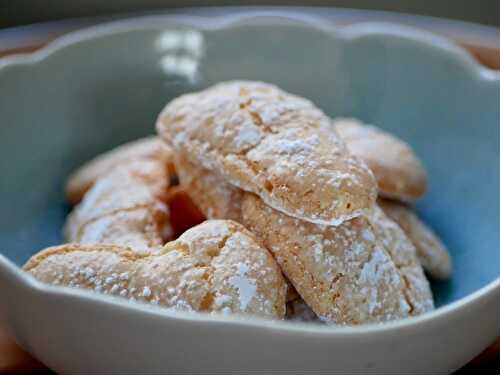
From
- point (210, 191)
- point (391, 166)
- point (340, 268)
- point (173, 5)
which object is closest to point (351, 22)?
point (391, 166)

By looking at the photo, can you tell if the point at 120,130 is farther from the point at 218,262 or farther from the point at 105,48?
the point at 218,262

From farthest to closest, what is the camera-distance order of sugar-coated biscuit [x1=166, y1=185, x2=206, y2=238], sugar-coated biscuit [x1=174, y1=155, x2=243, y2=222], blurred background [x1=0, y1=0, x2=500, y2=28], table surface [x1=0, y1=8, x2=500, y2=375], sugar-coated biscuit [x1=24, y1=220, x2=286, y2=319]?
1. blurred background [x1=0, y1=0, x2=500, y2=28]
2. table surface [x1=0, y1=8, x2=500, y2=375]
3. sugar-coated biscuit [x1=166, y1=185, x2=206, y2=238]
4. sugar-coated biscuit [x1=174, y1=155, x2=243, y2=222]
5. sugar-coated biscuit [x1=24, y1=220, x2=286, y2=319]

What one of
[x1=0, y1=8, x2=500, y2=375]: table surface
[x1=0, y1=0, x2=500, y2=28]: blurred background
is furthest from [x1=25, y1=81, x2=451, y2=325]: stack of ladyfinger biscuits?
[x1=0, y1=0, x2=500, y2=28]: blurred background

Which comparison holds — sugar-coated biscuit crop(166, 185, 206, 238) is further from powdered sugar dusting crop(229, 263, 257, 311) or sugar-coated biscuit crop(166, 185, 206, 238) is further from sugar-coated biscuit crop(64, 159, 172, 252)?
powdered sugar dusting crop(229, 263, 257, 311)

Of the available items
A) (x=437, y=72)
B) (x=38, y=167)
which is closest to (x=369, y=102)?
(x=437, y=72)

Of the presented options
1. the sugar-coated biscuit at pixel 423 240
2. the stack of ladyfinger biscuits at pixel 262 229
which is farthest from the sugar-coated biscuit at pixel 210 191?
the sugar-coated biscuit at pixel 423 240
